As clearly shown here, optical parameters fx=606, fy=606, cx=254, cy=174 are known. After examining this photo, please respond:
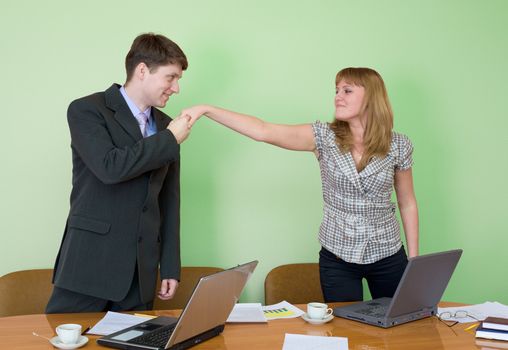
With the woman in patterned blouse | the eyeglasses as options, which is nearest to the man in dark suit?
the woman in patterned blouse

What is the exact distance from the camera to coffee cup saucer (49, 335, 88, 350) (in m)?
1.80

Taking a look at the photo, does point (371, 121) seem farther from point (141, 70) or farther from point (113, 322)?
point (113, 322)

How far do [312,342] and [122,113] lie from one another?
1171 millimetres

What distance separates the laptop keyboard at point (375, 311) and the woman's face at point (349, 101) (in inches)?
36.9

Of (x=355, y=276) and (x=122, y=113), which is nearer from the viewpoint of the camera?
(x=122, y=113)

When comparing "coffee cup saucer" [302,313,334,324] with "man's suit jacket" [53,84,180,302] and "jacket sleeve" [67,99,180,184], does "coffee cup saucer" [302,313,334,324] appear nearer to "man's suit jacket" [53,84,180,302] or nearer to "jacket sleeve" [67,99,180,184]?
"man's suit jacket" [53,84,180,302]

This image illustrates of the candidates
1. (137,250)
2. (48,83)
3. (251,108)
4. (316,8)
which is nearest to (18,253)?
(48,83)

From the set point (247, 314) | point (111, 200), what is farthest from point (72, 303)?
point (247, 314)

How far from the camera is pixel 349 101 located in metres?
2.88

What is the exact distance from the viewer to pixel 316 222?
3.68m

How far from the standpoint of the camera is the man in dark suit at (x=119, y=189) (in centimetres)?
229

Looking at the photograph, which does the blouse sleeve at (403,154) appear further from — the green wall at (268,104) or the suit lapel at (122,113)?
the suit lapel at (122,113)

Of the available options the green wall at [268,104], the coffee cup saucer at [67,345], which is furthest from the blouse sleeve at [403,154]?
the coffee cup saucer at [67,345]

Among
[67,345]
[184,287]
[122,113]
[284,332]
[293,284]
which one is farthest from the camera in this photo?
[293,284]
